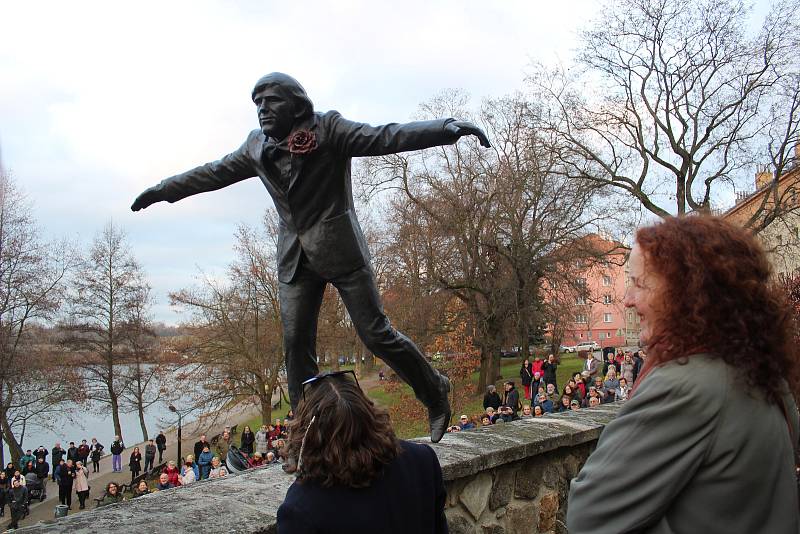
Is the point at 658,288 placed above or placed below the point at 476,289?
below

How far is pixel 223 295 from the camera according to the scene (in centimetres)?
2523

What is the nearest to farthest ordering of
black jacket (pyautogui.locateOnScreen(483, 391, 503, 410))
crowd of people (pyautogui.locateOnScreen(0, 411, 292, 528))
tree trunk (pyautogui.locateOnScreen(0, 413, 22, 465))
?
crowd of people (pyautogui.locateOnScreen(0, 411, 292, 528))
black jacket (pyautogui.locateOnScreen(483, 391, 503, 410))
tree trunk (pyautogui.locateOnScreen(0, 413, 22, 465))

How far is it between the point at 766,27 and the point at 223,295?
20.4 metres

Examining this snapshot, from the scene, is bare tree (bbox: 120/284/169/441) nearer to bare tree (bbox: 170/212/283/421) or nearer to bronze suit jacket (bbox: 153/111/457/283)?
bare tree (bbox: 170/212/283/421)

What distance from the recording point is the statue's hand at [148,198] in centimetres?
372

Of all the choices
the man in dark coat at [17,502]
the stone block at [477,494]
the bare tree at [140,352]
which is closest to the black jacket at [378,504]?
the stone block at [477,494]

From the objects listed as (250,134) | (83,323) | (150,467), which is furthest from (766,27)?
(83,323)

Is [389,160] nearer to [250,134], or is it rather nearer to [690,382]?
[250,134]

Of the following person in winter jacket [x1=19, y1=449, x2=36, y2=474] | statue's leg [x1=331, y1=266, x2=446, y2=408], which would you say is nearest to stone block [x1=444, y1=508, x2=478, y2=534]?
statue's leg [x1=331, y1=266, x2=446, y2=408]

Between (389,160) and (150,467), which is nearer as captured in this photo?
(150,467)

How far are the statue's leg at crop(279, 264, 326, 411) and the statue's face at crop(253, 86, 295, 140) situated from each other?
2.41 feet

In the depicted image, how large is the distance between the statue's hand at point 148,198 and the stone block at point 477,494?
2.36 meters

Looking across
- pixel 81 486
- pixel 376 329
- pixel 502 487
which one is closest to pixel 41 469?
pixel 81 486

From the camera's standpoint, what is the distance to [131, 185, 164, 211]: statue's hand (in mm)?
3719
